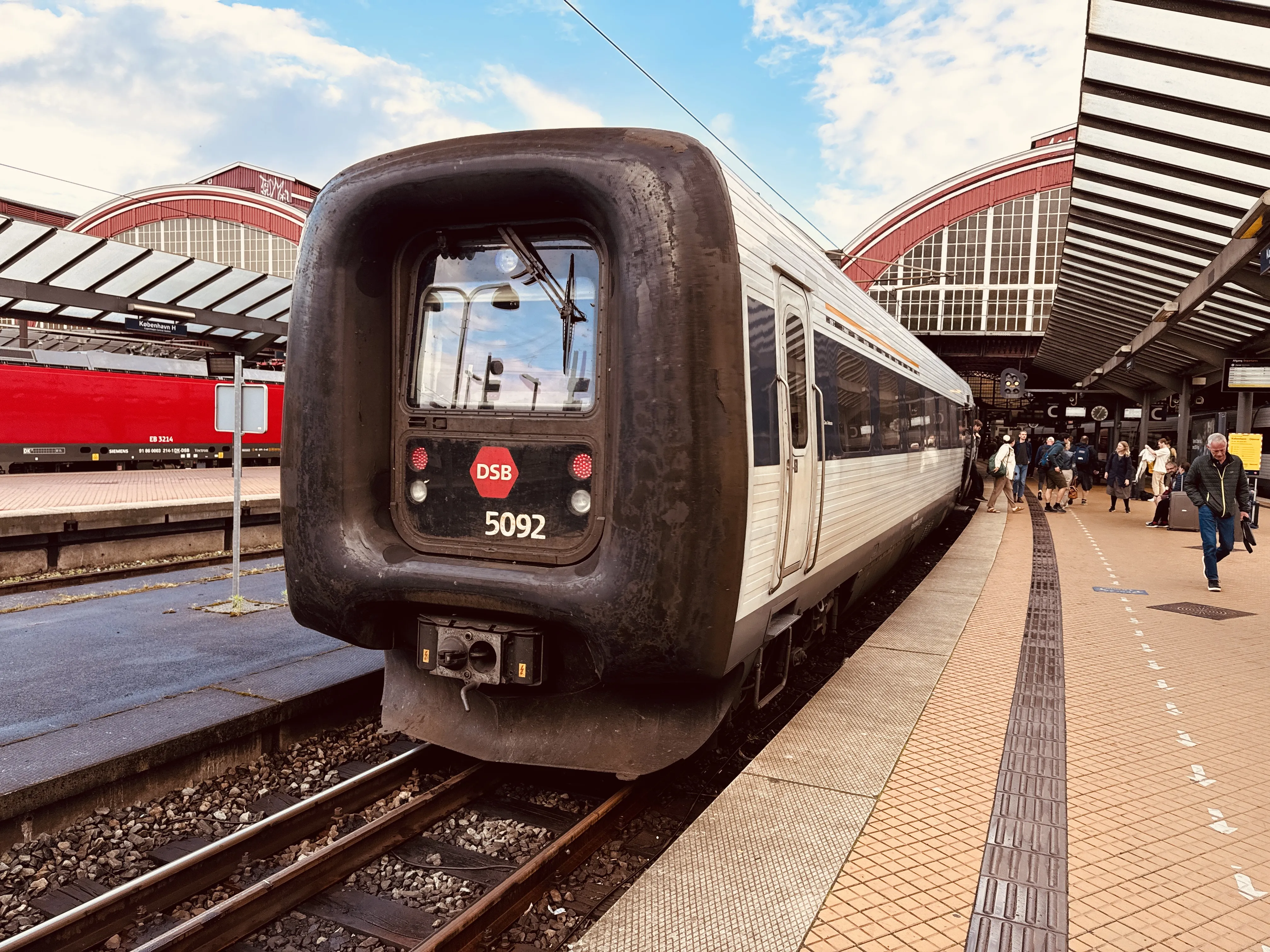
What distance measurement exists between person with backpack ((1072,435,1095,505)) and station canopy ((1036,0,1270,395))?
672cm

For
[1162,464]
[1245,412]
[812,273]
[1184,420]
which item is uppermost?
[812,273]

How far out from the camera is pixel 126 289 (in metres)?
16.8

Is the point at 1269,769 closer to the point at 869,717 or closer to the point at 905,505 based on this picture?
the point at 869,717

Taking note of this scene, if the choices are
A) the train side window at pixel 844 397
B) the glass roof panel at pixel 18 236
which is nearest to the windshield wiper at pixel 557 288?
the train side window at pixel 844 397

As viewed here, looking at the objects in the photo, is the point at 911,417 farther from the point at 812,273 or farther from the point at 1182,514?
the point at 1182,514

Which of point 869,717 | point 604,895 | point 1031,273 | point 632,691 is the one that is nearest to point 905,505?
point 869,717

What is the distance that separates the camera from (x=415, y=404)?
4.21 metres

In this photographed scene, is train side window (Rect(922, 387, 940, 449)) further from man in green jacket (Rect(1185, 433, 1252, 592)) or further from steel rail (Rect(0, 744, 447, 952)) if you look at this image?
steel rail (Rect(0, 744, 447, 952))

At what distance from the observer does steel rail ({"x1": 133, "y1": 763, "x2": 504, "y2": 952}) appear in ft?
9.67

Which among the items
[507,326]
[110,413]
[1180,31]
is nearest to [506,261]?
[507,326]

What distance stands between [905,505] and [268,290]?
576 inches

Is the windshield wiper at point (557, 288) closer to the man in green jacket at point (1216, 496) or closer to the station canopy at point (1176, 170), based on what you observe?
the station canopy at point (1176, 170)

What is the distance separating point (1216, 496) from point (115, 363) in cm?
2407

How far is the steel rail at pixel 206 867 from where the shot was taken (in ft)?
9.58
